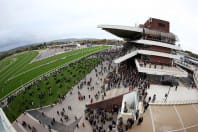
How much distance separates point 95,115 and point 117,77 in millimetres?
10572

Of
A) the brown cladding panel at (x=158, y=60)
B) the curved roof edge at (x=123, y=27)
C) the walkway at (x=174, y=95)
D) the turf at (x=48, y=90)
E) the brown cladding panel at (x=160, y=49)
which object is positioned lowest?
the turf at (x=48, y=90)

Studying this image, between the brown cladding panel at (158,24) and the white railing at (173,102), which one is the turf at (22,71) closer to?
the brown cladding panel at (158,24)

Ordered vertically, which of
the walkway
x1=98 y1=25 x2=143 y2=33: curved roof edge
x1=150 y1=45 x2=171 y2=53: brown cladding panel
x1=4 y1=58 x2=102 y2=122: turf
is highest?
x1=98 y1=25 x2=143 y2=33: curved roof edge

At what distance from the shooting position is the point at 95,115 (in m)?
31.1

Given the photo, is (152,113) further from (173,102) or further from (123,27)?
(123,27)

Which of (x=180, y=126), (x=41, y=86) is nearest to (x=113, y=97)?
(x=180, y=126)

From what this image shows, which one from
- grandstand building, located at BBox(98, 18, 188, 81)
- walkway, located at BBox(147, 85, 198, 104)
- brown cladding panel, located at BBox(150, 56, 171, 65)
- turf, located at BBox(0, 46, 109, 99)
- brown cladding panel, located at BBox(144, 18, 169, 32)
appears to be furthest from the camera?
turf, located at BBox(0, 46, 109, 99)

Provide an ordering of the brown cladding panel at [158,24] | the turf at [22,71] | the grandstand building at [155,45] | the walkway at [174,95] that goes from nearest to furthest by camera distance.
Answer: the walkway at [174,95], the grandstand building at [155,45], the brown cladding panel at [158,24], the turf at [22,71]

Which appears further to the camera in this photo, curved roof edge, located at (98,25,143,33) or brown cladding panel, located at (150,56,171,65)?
curved roof edge, located at (98,25,143,33)

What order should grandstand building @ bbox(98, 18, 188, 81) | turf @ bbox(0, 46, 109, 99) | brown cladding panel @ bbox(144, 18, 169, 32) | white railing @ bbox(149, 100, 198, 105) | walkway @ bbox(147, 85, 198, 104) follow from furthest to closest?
turf @ bbox(0, 46, 109, 99) < brown cladding panel @ bbox(144, 18, 169, 32) < grandstand building @ bbox(98, 18, 188, 81) < walkway @ bbox(147, 85, 198, 104) < white railing @ bbox(149, 100, 198, 105)

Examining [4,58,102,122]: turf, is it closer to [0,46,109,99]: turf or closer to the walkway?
[0,46,109,99]: turf

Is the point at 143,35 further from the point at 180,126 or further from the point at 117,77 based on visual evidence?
the point at 180,126

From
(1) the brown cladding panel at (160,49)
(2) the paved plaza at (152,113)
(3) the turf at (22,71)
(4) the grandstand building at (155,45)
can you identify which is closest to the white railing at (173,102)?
(2) the paved plaza at (152,113)

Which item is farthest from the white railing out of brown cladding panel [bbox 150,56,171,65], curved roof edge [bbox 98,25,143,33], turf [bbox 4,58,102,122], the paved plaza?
turf [bbox 4,58,102,122]
